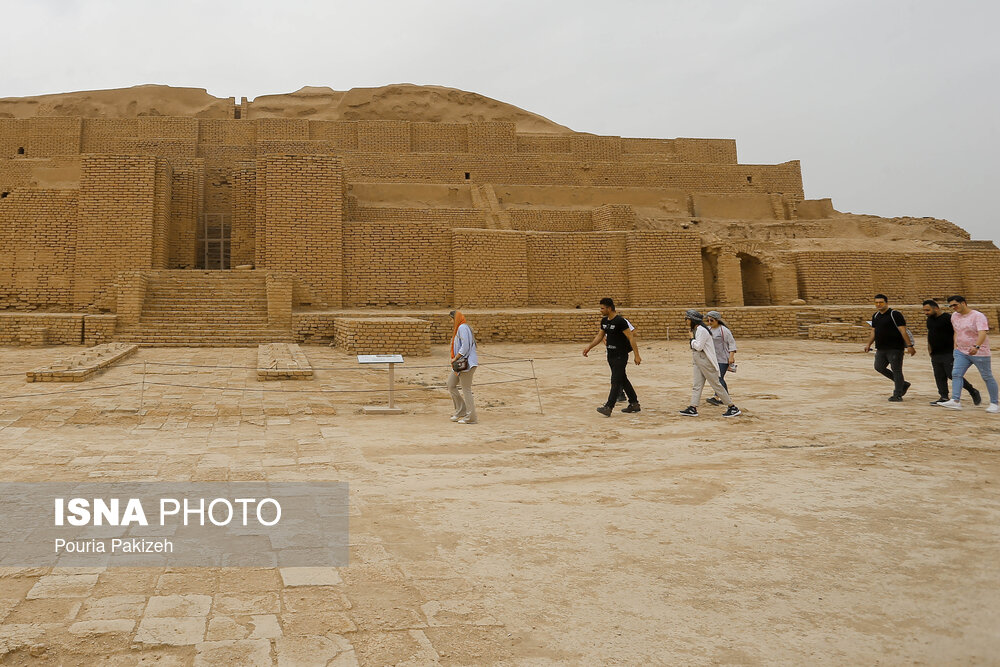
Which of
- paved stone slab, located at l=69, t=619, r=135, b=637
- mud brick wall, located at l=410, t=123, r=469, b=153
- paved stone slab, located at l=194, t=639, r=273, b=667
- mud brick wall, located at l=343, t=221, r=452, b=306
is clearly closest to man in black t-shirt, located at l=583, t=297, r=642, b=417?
paved stone slab, located at l=194, t=639, r=273, b=667

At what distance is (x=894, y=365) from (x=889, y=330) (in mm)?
441

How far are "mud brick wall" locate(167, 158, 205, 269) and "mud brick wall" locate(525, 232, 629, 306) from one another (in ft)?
30.0

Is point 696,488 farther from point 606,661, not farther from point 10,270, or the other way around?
point 10,270

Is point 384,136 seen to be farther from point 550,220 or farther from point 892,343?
point 892,343

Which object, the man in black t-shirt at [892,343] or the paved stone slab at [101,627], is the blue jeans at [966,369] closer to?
the man in black t-shirt at [892,343]

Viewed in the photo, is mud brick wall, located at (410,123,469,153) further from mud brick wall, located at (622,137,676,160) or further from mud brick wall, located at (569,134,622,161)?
mud brick wall, located at (622,137,676,160)

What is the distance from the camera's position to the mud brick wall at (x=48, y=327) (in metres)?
9.91

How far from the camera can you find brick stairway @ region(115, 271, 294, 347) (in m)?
10.3

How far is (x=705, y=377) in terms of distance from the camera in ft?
17.4

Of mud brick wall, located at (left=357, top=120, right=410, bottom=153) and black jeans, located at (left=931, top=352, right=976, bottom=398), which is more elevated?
mud brick wall, located at (left=357, top=120, right=410, bottom=153)

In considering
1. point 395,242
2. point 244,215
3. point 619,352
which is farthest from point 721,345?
point 244,215

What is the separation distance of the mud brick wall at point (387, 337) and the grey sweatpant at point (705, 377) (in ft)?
17.6

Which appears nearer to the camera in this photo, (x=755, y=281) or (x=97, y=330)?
(x=97, y=330)

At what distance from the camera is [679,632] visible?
1693mm
